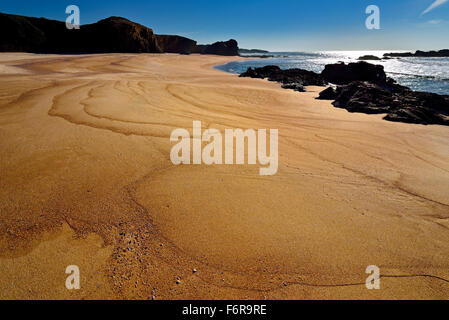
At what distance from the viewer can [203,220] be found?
5.99 feet

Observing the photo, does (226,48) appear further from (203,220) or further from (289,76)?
(203,220)

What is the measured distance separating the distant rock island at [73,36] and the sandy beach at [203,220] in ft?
174

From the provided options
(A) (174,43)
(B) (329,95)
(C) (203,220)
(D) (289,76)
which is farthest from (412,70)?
(A) (174,43)

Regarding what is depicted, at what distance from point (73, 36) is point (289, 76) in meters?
53.8

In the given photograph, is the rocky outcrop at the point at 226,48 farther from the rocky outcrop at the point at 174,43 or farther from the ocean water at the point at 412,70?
the ocean water at the point at 412,70

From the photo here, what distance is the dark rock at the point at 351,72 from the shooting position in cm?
2077

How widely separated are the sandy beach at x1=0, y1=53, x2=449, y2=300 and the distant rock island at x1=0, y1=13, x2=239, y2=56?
174 feet

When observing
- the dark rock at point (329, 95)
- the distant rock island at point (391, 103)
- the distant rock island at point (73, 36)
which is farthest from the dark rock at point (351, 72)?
the distant rock island at point (73, 36)

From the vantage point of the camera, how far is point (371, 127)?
514 centimetres

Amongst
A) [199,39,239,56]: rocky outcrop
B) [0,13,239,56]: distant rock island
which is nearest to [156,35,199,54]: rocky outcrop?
[199,39,239,56]: rocky outcrop

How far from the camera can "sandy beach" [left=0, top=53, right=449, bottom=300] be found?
54.8 inches

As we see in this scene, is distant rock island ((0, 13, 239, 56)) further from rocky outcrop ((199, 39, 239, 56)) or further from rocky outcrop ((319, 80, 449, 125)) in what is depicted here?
rocky outcrop ((319, 80, 449, 125))

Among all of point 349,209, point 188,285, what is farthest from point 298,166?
point 188,285
